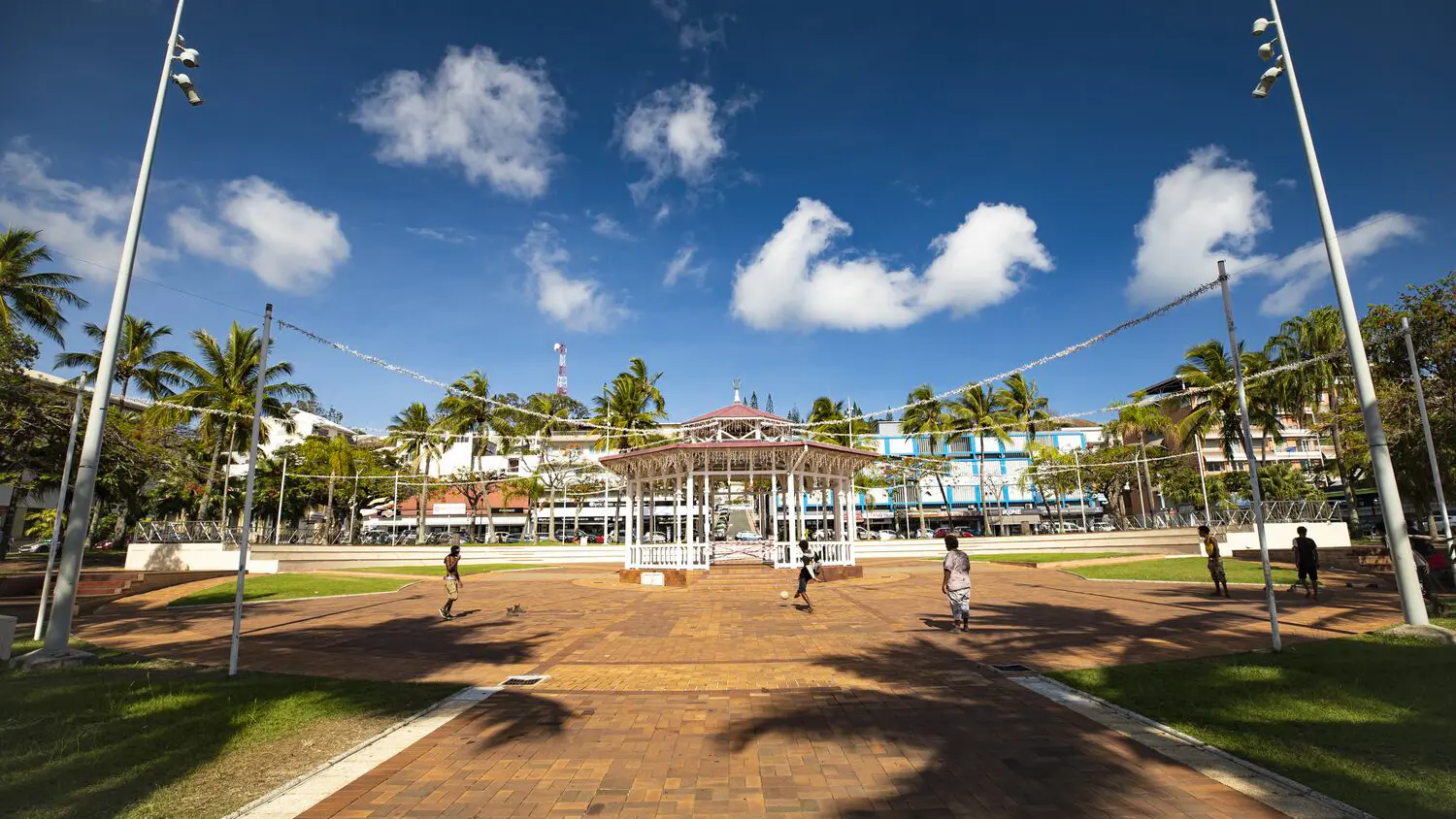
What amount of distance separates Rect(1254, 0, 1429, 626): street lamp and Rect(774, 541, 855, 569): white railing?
573 inches

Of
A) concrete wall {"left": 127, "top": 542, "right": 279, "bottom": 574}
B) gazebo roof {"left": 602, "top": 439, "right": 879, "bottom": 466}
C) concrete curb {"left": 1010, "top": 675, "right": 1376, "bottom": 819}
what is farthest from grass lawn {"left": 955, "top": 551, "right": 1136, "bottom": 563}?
concrete wall {"left": 127, "top": 542, "right": 279, "bottom": 574}

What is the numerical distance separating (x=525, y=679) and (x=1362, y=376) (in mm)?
12672

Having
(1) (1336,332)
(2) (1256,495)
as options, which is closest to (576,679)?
(2) (1256,495)

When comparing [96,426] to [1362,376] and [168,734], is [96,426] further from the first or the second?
[1362,376]

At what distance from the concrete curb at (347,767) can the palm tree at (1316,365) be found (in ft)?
137

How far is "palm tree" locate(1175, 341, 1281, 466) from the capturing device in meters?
38.4

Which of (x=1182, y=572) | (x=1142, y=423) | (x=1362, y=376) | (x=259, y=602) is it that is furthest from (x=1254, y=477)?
(x=1142, y=423)

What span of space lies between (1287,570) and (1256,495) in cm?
1659

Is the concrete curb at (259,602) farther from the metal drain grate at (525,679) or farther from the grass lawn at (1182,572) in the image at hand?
the grass lawn at (1182,572)

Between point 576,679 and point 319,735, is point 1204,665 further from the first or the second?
point 319,735

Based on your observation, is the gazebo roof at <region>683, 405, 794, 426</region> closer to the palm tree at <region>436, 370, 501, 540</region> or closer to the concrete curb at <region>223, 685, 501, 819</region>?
the concrete curb at <region>223, 685, 501, 819</region>

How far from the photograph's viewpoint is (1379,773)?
4.60 meters

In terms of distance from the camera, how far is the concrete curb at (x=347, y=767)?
445 centimetres

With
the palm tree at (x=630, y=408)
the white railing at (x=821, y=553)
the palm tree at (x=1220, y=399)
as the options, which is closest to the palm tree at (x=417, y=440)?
the palm tree at (x=630, y=408)
